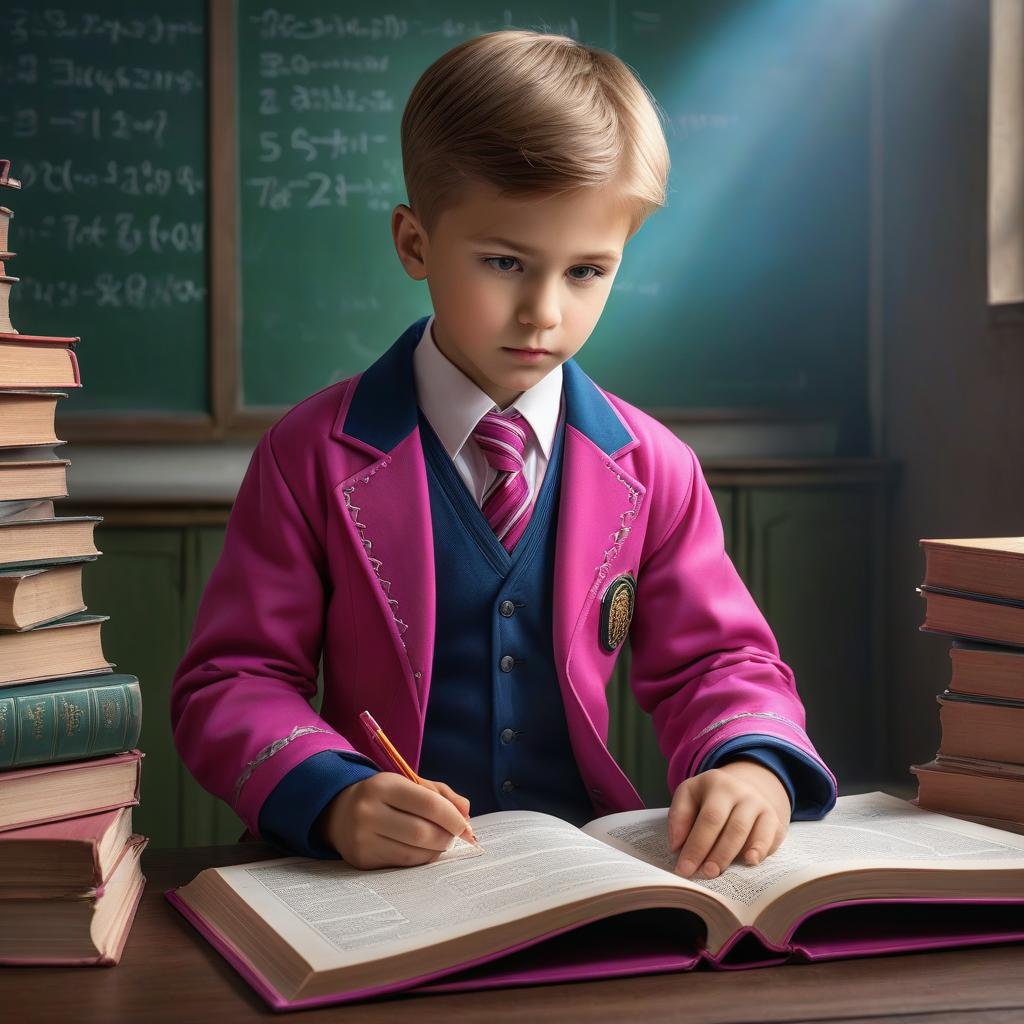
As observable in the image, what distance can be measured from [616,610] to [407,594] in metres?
0.21

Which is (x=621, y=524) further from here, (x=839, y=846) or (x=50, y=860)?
(x=50, y=860)

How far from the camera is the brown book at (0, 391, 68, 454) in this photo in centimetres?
86

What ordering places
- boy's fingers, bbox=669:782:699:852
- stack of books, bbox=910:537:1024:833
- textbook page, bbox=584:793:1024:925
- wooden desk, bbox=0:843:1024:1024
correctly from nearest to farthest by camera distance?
1. wooden desk, bbox=0:843:1024:1024
2. textbook page, bbox=584:793:1024:925
3. boy's fingers, bbox=669:782:699:852
4. stack of books, bbox=910:537:1024:833

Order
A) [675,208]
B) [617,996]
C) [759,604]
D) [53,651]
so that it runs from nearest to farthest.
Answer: [617,996]
[53,651]
[759,604]
[675,208]

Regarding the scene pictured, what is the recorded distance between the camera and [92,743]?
0.83 m

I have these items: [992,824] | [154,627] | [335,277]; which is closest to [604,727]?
[992,824]

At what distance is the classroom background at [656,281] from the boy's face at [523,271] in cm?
188

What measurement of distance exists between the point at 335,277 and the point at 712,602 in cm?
208

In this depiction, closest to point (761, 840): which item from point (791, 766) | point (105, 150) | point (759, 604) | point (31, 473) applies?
point (791, 766)

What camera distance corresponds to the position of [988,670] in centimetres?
104

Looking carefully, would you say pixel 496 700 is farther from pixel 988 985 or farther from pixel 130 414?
pixel 130 414

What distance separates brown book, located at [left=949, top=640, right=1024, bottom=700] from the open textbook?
0.45 ft

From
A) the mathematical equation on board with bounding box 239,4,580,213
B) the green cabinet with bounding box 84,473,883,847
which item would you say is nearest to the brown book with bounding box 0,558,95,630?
the green cabinet with bounding box 84,473,883,847

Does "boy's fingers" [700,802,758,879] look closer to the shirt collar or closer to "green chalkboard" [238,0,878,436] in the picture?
the shirt collar
